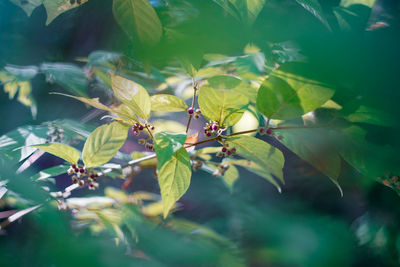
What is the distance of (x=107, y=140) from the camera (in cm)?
24

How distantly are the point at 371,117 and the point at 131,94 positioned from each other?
22cm

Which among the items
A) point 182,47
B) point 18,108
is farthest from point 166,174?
point 18,108

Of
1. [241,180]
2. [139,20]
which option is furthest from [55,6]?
[241,180]

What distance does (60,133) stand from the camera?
17.9 inches

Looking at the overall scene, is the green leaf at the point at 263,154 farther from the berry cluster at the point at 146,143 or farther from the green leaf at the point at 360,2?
the green leaf at the point at 360,2

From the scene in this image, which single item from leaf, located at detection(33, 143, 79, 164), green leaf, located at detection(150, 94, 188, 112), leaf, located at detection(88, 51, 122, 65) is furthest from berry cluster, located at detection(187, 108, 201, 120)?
leaf, located at detection(88, 51, 122, 65)

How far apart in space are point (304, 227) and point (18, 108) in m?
0.72

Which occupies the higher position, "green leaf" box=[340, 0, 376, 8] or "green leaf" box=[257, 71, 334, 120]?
"green leaf" box=[340, 0, 376, 8]

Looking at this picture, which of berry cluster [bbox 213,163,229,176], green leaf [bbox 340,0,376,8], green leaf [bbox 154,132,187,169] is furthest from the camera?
berry cluster [bbox 213,163,229,176]

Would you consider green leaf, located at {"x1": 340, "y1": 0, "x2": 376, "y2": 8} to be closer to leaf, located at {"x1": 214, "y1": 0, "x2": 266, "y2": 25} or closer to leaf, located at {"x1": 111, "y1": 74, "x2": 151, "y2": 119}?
leaf, located at {"x1": 214, "y1": 0, "x2": 266, "y2": 25}

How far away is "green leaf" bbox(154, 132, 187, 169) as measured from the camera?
174mm

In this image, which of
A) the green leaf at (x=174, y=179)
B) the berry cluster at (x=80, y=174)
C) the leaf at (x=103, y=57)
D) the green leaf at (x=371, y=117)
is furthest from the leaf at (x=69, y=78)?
the green leaf at (x=371, y=117)

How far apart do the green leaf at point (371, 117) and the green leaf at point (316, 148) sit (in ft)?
0.10

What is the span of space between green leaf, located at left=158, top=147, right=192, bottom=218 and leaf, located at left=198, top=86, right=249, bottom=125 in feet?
0.13
